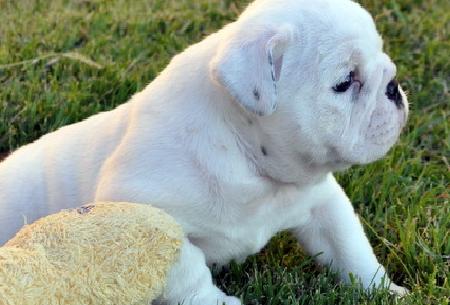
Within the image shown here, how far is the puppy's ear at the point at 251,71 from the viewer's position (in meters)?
2.46

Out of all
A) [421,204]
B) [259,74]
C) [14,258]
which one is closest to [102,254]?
[14,258]

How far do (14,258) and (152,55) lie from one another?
105 inches

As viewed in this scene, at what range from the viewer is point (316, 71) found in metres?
2.63

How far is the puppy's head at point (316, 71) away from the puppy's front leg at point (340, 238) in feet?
1.23

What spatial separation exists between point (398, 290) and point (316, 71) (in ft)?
2.96

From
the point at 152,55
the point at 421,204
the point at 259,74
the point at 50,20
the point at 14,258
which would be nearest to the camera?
the point at 14,258

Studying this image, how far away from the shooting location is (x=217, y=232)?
9.12ft

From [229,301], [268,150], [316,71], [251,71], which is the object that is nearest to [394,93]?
[316,71]

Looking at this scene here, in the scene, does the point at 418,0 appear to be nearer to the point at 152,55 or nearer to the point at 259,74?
the point at 152,55

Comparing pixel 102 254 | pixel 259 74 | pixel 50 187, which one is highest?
pixel 259 74

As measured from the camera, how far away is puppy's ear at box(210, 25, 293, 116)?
8.07ft

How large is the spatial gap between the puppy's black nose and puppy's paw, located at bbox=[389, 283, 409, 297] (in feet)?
2.18

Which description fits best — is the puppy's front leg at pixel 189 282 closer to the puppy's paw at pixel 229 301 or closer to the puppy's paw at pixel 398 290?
the puppy's paw at pixel 229 301

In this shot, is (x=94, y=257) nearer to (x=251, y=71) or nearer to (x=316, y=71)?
(x=251, y=71)
